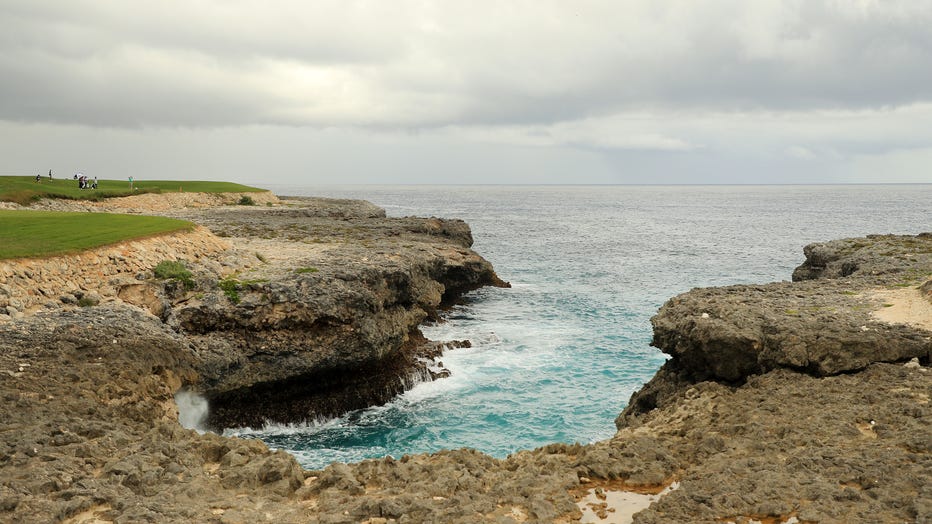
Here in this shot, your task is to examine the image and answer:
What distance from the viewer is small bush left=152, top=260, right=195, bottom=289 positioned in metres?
20.5

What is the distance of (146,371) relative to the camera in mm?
15125

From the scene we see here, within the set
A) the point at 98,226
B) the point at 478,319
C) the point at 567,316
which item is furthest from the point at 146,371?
the point at 567,316

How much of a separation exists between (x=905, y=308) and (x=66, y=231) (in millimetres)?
26637

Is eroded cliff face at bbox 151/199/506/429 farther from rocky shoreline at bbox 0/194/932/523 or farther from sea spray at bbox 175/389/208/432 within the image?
sea spray at bbox 175/389/208/432

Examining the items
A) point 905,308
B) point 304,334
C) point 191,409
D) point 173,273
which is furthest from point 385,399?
point 905,308

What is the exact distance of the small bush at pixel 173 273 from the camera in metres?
20.5

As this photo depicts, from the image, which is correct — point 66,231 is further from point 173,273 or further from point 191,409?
point 191,409

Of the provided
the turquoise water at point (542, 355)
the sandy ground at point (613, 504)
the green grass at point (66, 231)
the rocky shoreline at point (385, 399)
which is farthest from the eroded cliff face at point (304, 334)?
the sandy ground at point (613, 504)

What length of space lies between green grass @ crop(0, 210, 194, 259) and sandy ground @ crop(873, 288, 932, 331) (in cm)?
2307

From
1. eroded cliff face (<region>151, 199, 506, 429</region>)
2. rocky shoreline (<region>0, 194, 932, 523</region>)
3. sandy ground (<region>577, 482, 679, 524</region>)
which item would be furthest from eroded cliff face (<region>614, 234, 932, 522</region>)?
eroded cliff face (<region>151, 199, 506, 429</region>)

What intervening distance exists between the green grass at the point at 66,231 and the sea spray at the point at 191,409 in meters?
6.15

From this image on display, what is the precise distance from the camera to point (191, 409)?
1798 cm

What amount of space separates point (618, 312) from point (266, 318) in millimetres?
22355

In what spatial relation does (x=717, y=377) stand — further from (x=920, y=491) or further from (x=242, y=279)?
(x=242, y=279)
